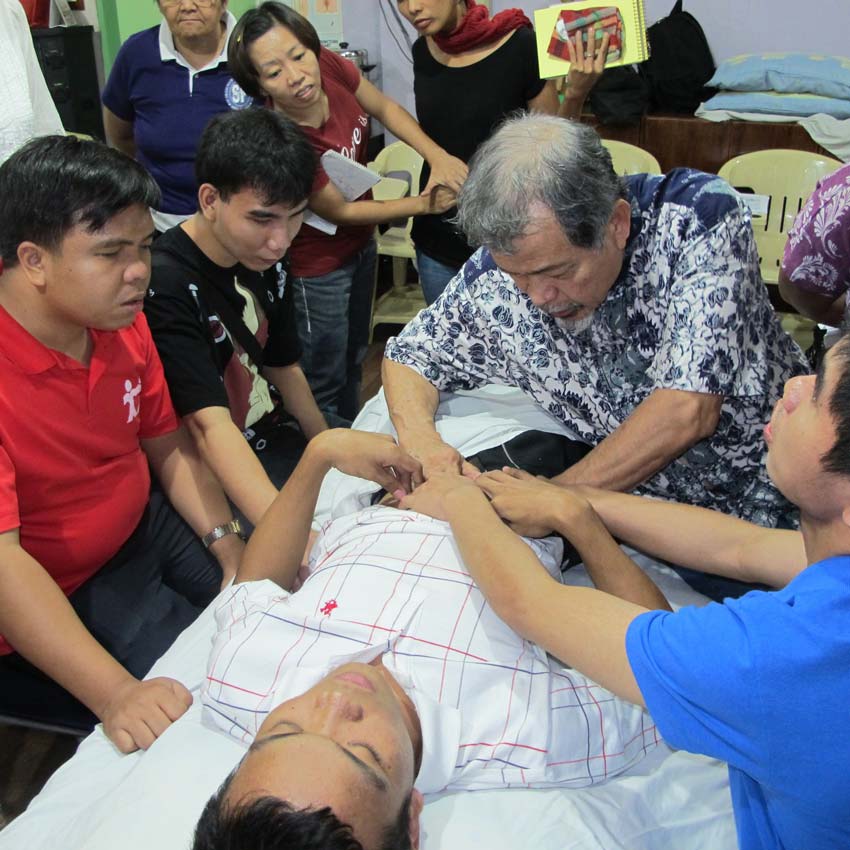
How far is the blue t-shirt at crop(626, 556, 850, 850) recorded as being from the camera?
2.80 feet

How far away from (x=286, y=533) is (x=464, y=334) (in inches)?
27.5

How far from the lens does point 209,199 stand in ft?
6.39

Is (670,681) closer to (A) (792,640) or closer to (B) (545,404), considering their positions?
(A) (792,640)

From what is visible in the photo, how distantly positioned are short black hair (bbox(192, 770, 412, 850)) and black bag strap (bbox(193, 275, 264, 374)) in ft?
4.13

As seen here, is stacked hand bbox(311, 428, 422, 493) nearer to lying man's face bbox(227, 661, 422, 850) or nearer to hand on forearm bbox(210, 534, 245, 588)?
hand on forearm bbox(210, 534, 245, 588)

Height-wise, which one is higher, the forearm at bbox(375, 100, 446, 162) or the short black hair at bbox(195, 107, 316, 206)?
the short black hair at bbox(195, 107, 316, 206)

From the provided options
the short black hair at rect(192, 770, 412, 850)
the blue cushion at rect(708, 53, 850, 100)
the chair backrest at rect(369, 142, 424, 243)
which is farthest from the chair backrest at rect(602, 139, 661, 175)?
the short black hair at rect(192, 770, 412, 850)

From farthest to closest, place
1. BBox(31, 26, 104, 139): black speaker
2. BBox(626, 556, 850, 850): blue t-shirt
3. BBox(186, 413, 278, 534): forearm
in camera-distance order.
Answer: BBox(31, 26, 104, 139): black speaker < BBox(186, 413, 278, 534): forearm < BBox(626, 556, 850, 850): blue t-shirt

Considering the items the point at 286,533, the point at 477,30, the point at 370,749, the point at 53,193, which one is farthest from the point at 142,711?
the point at 477,30

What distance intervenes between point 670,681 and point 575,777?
1.30 ft

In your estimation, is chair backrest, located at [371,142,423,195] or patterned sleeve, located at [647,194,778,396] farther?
chair backrest, located at [371,142,423,195]

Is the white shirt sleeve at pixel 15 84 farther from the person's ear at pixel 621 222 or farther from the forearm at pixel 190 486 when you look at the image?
the person's ear at pixel 621 222

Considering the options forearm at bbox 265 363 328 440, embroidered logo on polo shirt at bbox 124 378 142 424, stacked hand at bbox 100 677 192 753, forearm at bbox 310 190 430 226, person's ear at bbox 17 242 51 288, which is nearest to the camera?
stacked hand at bbox 100 677 192 753

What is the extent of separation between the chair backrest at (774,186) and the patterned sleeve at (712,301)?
2374mm
